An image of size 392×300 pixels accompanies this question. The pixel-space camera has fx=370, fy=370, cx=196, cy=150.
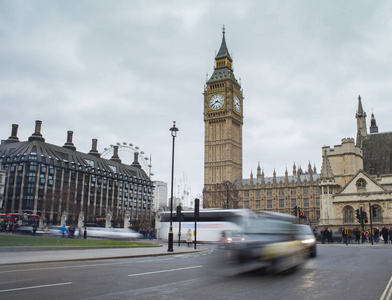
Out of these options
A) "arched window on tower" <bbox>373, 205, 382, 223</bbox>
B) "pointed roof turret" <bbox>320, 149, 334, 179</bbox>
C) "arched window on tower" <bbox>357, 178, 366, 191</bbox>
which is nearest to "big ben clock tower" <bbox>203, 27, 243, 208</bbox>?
"pointed roof turret" <bbox>320, 149, 334, 179</bbox>

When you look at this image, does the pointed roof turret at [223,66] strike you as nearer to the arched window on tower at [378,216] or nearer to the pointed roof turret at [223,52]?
the pointed roof turret at [223,52]

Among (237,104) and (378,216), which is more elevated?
(237,104)

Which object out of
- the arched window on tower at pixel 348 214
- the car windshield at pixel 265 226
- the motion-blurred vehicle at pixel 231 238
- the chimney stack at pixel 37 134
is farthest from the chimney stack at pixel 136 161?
the motion-blurred vehicle at pixel 231 238

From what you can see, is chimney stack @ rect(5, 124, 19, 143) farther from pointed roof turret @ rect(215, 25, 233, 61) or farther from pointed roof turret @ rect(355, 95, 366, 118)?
pointed roof turret @ rect(355, 95, 366, 118)

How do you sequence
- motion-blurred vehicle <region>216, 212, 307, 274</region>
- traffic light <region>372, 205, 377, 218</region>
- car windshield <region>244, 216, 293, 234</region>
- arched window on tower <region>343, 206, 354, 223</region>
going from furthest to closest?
arched window on tower <region>343, 206, 354, 223</region>, traffic light <region>372, 205, 377, 218</region>, car windshield <region>244, 216, 293, 234</region>, motion-blurred vehicle <region>216, 212, 307, 274</region>

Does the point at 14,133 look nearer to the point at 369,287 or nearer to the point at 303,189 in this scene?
the point at 303,189

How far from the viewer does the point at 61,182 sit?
338 feet

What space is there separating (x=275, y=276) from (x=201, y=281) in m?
2.45

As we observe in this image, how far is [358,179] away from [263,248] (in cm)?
4087

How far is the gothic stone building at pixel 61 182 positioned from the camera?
8781cm

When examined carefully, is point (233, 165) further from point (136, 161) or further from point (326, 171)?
point (326, 171)

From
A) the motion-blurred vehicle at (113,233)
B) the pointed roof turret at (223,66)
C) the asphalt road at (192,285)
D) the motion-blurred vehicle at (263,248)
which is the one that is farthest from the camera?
the pointed roof turret at (223,66)

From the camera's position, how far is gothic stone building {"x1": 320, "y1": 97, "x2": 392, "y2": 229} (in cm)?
4575

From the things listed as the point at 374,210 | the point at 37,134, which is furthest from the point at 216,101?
the point at 374,210
